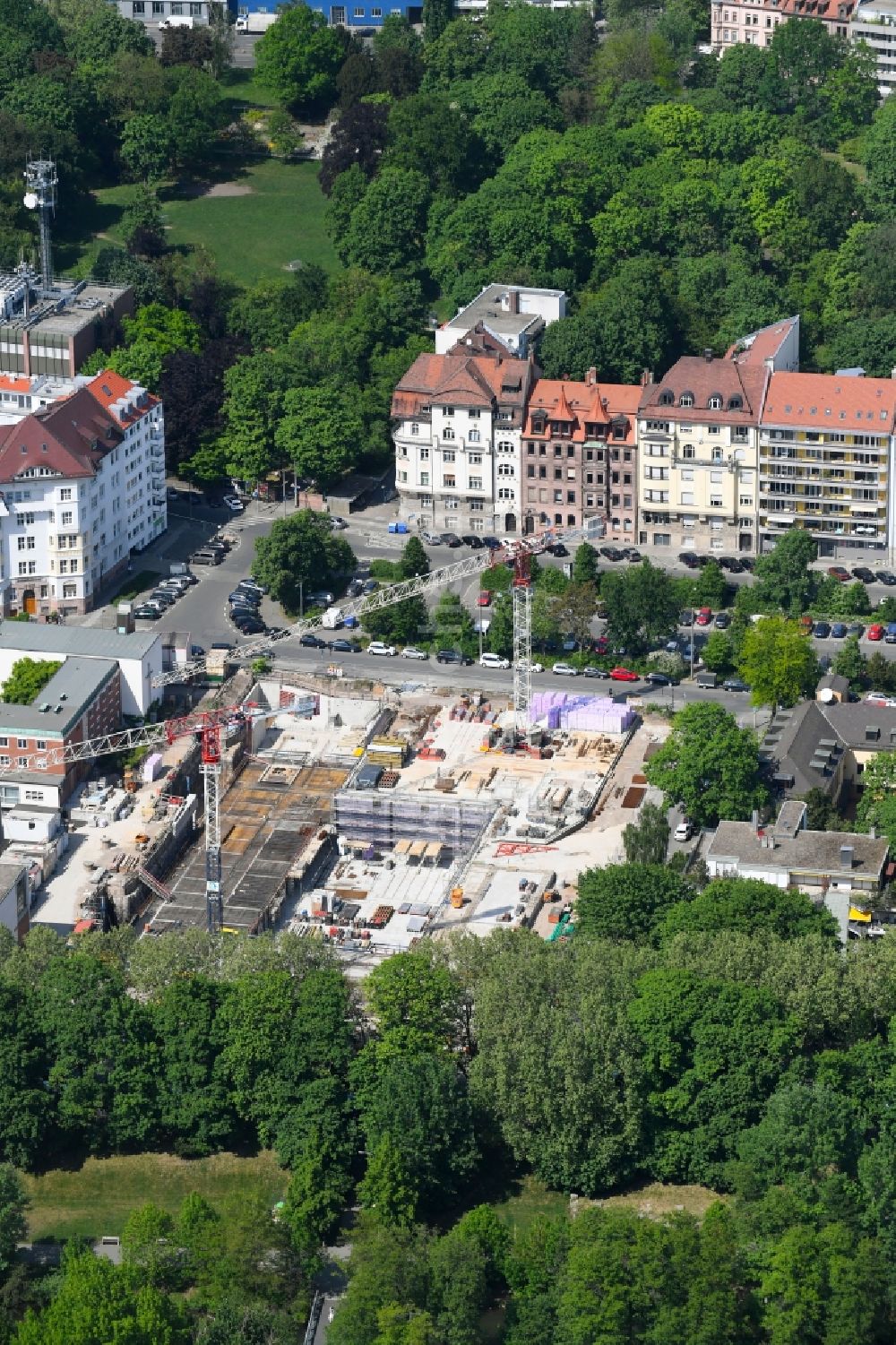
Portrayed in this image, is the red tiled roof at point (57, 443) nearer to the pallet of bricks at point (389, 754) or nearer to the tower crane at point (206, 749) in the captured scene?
the tower crane at point (206, 749)

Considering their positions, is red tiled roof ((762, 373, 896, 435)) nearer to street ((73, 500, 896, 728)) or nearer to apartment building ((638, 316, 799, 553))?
apartment building ((638, 316, 799, 553))

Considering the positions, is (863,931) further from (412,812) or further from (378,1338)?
(378,1338)

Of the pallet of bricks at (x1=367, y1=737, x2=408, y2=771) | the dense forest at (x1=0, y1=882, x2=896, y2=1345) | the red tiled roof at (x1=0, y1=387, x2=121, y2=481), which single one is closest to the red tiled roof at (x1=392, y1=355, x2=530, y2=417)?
the red tiled roof at (x1=0, y1=387, x2=121, y2=481)

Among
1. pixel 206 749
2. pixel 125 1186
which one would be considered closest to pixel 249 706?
pixel 206 749

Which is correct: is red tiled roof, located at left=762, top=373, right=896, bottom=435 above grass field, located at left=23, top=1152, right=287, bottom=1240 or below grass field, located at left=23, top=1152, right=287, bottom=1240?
above

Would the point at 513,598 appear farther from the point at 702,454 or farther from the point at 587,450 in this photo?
the point at 702,454

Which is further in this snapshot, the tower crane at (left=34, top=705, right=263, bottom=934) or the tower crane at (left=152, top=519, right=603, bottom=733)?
the tower crane at (left=152, top=519, right=603, bottom=733)
